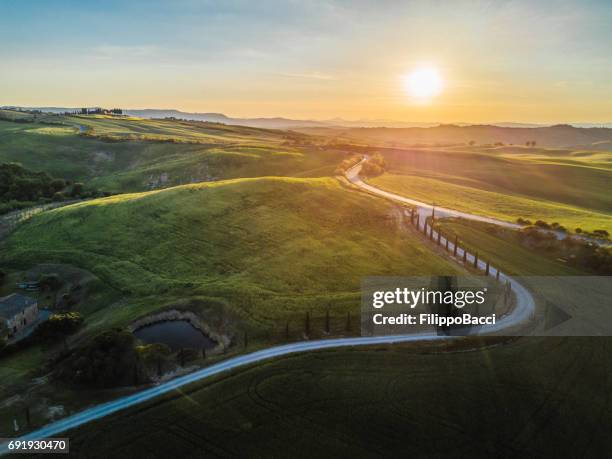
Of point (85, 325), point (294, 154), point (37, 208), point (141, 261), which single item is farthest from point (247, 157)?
point (85, 325)

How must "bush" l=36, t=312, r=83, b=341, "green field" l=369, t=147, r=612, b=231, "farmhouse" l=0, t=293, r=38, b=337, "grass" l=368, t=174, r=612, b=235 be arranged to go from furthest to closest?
1. "green field" l=369, t=147, r=612, b=231
2. "grass" l=368, t=174, r=612, b=235
3. "farmhouse" l=0, t=293, r=38, b=337
4. "bush" l=36, t=312, r=83, b=341

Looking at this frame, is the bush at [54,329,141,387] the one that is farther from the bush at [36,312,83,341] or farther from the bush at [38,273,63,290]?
the bush at [38,273,63,290]

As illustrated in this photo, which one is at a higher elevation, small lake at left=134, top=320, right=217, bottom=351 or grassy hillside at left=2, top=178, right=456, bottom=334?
grassy hillside at left=2, top=178, right=456, bottom=334

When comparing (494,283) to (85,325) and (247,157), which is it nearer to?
(85,325)

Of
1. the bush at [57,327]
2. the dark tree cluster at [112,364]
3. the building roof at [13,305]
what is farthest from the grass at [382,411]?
the building roof at [13,305]

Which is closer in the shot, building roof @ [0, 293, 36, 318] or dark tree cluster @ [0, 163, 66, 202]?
building roof @ [0, 293, 36, 318]

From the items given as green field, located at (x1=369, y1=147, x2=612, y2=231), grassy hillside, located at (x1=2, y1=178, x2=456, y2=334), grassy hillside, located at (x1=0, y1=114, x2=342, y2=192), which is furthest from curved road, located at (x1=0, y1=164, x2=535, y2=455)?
grassy hillside, located at (x1=0, y1=114, x2=342, y2=192)

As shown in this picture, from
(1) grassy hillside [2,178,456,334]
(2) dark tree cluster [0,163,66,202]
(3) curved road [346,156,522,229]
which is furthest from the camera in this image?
(2) dark tree cluster [0,163,66,202]
